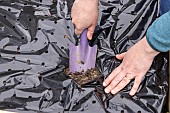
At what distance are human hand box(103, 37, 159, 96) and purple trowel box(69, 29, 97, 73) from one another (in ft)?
0.31

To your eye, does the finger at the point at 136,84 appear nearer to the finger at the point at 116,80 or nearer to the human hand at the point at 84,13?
the finger at the point at 116,80

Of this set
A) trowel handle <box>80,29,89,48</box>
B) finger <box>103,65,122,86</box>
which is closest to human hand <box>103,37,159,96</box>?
finger <box>103,65,122,86</box>

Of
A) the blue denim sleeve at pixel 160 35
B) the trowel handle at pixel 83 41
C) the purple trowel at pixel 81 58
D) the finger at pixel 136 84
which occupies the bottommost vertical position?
the finger at pixel 136 84

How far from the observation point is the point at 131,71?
0.96 metres

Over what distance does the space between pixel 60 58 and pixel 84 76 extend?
11cm

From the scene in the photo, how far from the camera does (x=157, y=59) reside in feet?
3.45

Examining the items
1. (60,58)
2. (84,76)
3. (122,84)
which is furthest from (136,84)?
(60,58)

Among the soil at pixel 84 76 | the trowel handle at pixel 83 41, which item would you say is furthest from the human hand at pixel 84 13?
the soil at pixel 84 76

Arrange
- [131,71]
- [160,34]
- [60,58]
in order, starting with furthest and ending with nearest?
[60,58], [131,71], [160,34]

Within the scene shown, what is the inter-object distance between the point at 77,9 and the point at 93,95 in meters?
0.25

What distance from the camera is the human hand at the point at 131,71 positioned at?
94cm

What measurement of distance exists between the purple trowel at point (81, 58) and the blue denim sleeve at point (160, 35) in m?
0.23

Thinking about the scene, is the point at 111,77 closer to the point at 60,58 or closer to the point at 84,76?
the point at 84,76

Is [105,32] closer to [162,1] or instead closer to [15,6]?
[162,1]
